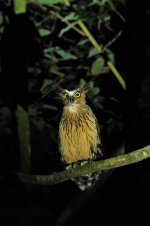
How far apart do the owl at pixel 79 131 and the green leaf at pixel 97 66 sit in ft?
0.58

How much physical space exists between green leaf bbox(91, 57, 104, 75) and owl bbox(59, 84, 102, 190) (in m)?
0.18

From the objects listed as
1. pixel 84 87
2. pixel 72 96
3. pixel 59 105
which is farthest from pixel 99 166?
pixel 59 105

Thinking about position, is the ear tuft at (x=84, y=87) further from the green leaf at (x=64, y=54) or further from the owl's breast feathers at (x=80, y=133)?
the green leaf at (x=64, y=54)

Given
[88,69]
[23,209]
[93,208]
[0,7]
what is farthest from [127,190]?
[0,7]

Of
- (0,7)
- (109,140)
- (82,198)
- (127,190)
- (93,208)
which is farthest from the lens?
(93,208)

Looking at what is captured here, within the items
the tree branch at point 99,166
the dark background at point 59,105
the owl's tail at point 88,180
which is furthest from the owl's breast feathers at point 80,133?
the tree branch at point 99,166

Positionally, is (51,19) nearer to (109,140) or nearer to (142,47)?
(142,47)

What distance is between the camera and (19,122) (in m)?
4.41

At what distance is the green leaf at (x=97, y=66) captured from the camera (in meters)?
4.41

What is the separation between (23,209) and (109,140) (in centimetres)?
108

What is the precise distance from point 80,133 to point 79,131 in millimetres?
19

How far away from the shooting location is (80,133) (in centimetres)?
449

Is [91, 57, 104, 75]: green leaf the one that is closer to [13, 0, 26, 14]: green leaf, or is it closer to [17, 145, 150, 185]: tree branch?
[13, 0, 26, 14]: green leaf

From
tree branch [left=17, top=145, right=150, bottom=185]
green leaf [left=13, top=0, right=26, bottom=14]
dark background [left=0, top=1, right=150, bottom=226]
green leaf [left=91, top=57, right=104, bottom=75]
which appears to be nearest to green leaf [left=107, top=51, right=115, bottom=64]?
green leaf [left=91, top=57, right=104, bottom=75]
